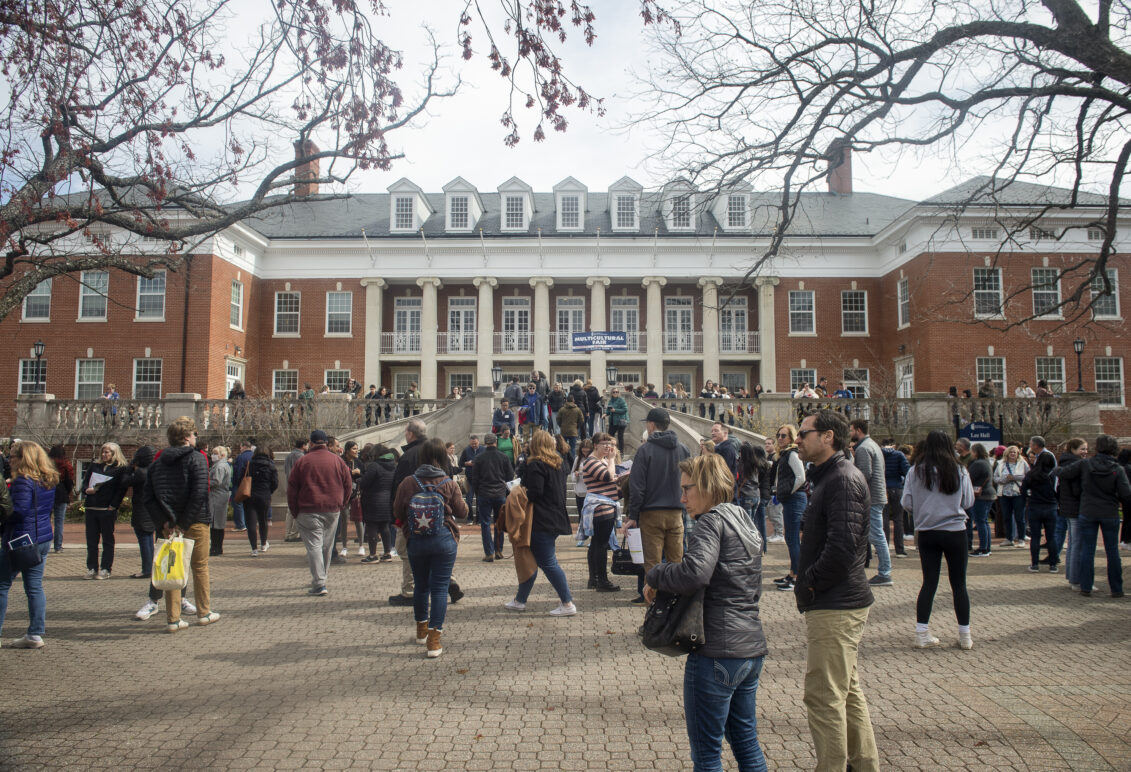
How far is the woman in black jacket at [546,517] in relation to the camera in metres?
7.68

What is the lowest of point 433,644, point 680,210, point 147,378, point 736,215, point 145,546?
point 433,644

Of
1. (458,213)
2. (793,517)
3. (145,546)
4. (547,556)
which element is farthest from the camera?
(458,213)

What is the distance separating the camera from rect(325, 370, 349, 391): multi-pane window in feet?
114

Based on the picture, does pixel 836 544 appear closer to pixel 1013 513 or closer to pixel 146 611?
pixel 146 611

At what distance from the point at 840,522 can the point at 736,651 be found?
0.92 meters

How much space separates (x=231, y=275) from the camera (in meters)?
32.2

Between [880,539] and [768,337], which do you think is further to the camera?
[768,337]

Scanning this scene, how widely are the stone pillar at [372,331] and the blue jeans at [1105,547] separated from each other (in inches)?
1154

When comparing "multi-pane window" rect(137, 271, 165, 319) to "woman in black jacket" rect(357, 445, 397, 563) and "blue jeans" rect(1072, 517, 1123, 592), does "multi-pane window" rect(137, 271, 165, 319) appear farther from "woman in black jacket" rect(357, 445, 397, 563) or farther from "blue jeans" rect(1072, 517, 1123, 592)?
"blue jeans" rect(1072, 517, 1123, 592)

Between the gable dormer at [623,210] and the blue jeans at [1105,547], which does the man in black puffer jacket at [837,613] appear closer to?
the blue jeans at [1105,547]

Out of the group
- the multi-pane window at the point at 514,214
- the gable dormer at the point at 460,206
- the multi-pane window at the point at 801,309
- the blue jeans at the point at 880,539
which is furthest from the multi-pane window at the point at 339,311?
the blue jeans at the point at 880,539

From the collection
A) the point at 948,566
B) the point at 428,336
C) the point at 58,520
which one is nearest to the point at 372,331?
the point at 428,336

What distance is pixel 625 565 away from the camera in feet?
26.8

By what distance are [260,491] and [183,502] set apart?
18.4 ft
